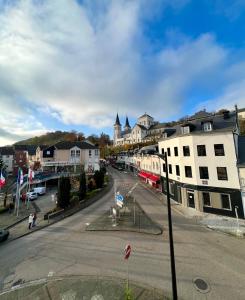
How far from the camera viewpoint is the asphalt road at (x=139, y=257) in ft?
33.8

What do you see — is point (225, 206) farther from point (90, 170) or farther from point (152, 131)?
point (152, 131)

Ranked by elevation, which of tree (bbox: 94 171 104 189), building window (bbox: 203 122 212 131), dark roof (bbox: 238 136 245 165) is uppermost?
building window (bbox: 203 122 212 131)

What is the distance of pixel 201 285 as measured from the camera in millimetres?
9805

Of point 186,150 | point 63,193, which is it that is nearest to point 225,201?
point 186,150

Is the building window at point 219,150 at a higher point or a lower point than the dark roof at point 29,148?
lower

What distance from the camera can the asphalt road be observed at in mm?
10289

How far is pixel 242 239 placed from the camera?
15625 millimetres

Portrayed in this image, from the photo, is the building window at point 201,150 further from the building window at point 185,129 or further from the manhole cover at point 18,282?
the manhole cover at point 18,282

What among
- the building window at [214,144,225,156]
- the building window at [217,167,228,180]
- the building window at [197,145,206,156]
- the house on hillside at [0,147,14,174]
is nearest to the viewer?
the building window at [217,167,228,180]

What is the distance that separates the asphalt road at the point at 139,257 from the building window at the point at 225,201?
16.7 ft

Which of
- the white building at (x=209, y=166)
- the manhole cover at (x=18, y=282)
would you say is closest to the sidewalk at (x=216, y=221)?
the white building at (x=209, y=166)

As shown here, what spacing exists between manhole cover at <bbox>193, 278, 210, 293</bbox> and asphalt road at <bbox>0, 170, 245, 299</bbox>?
194 millimetres

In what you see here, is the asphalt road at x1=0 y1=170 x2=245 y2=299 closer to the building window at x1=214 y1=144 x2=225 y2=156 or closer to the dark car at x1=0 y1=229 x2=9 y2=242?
the dark car at x1=0 y1=229 x2=9 y2=242

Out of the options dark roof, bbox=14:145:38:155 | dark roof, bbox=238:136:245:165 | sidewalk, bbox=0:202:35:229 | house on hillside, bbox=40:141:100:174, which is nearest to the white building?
dark roof, bbox=238:136:245:165
